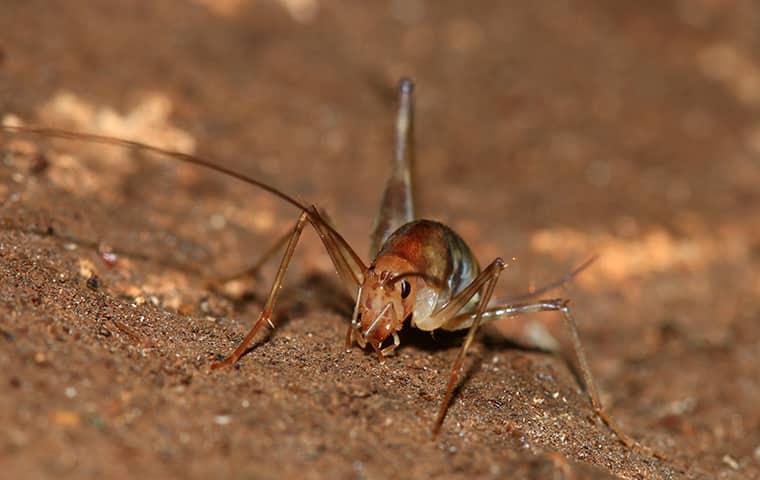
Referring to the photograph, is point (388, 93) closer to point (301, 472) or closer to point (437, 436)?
point (437, 436)

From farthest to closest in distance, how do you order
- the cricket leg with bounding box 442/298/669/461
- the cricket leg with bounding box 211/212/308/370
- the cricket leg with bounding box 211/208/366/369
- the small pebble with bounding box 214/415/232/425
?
the cricket leg with bounding box 442/298/669/461 → the cricket leg with bounding box 211/208/366/369 → the cricket leg with bounding box 211/212/308/370 → the small pebble with bounding box 214/415/232/425

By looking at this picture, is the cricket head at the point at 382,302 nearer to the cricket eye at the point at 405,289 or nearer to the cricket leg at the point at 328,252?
the cricket eye at the point at 405,289

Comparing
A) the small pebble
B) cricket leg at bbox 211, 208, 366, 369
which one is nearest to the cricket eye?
cricket leg at bbox 211, 208, 366, 369

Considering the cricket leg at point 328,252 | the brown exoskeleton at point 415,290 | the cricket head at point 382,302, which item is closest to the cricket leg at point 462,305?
the brown exoskeleton at point 415,290

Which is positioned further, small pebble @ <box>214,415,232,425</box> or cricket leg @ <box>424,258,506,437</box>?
cricket leg @ <box>424,258,506,437</box>

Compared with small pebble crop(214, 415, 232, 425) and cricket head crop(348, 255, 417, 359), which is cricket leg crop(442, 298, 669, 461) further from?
small pebble crop(214, 415, 232, 425)

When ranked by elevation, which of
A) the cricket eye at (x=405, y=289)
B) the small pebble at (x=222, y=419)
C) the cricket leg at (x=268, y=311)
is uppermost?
the cricket eye at (x=405, y=289)

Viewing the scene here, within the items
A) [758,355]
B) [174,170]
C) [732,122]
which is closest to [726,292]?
[758,355]

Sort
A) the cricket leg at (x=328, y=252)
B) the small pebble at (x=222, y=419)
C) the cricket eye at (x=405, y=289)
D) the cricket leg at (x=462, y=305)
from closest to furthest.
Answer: the small pebble at (x=222, y=419)
the cricket leg at (x=462, y=305)
the cricket leg at (x=328, y=252)
the cricket eye at (x=405, y=289)
